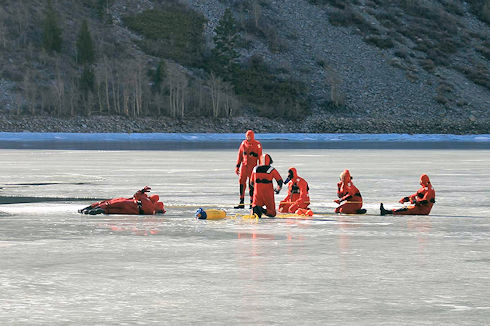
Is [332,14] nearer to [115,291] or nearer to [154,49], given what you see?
[154,49]

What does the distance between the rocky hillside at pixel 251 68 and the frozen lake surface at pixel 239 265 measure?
67.2 meters

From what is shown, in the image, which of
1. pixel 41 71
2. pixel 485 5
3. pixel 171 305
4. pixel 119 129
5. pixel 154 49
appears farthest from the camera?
pixel 485 5

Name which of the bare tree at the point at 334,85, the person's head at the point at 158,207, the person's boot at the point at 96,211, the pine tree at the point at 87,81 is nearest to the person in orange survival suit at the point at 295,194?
the person's head at the point at 158,207

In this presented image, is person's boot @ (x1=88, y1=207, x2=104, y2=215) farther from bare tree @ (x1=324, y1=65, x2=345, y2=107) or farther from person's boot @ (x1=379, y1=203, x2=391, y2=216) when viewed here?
bare tree @ (x1=324, y1=65, x2=345, y2=107)

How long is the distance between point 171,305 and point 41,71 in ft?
286

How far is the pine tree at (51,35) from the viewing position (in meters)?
97.1

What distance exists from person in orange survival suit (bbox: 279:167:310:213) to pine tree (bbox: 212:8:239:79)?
8289cm

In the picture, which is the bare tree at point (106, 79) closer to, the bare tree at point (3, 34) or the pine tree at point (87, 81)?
the pine tree at point (87, 81)

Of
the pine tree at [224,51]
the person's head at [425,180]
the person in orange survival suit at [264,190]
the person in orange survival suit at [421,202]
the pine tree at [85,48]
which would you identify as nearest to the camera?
the person's head at [425,180]

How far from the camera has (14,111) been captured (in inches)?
3376

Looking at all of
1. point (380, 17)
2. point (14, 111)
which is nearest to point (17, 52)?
point (14, 111)

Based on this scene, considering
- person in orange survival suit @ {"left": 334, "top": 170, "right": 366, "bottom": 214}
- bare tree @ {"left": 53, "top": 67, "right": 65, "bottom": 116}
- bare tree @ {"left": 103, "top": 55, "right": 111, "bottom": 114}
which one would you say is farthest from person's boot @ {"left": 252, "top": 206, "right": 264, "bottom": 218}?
bare tree @ {"left": 103, "top": 55, "right": 111, "bottom": 114}

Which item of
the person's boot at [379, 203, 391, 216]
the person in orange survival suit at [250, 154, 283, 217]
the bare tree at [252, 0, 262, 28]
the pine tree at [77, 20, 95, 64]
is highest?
the bare tree at [252, 0, 262, 28]

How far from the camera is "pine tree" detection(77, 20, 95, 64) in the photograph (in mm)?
96188
